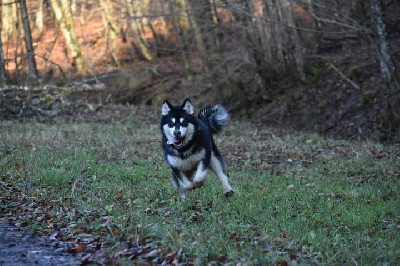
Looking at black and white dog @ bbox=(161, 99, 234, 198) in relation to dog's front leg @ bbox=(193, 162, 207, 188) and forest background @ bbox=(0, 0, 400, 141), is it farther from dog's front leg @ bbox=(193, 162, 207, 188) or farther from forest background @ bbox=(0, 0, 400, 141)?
forest background @ bbox=(0, 0, 400, 141)

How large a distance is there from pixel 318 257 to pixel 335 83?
1817 centimetres

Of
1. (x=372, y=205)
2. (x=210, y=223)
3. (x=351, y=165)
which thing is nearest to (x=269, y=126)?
(x=351, y=165)

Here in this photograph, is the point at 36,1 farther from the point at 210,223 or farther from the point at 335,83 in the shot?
the point at 210,223

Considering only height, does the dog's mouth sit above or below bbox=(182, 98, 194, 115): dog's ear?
below

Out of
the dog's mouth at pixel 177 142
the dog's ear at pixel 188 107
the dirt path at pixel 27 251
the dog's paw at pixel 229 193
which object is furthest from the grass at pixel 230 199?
the dog's ear at pixel 188 107

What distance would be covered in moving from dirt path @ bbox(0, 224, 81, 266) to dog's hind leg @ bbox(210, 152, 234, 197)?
3.23m

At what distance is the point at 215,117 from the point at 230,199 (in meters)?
1.93

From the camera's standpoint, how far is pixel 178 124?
9242 millimetres

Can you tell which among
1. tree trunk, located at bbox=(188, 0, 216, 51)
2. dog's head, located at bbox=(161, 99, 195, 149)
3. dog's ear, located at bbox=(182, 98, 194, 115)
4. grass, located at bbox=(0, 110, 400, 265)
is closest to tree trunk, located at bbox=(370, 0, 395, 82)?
grass, located at bbox=(0, 110, 400, 265)

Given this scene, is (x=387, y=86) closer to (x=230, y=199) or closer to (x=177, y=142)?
(x=230, y=199)

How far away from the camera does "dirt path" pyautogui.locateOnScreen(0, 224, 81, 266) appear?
627 cm

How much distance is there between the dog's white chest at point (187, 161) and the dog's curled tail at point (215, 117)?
1266 mm

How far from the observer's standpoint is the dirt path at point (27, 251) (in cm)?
627

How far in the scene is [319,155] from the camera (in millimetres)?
14844
